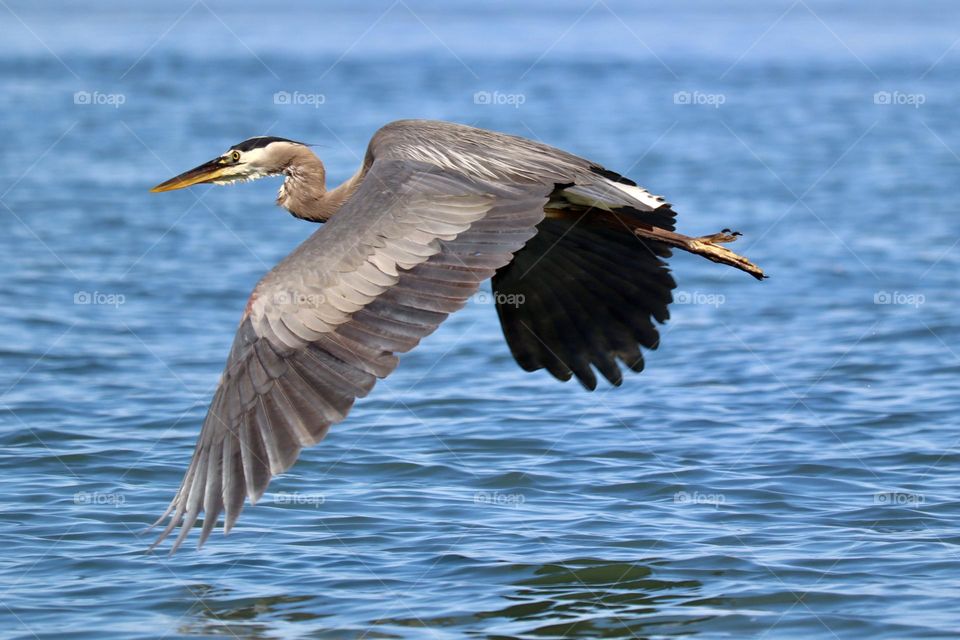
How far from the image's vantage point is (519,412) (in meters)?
10.4

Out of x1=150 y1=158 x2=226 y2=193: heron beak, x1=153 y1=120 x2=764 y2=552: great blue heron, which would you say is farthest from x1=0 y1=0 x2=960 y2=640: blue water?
x1=150 y1=158 x2=226 y2=193: heron beak

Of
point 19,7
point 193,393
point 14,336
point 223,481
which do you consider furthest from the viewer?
point 19,7

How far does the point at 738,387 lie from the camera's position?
1102 cm

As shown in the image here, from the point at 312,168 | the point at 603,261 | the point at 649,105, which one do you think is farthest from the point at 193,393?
the point at 649,105

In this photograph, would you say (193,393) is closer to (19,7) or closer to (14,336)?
(14,336)

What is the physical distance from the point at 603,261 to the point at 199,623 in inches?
131
